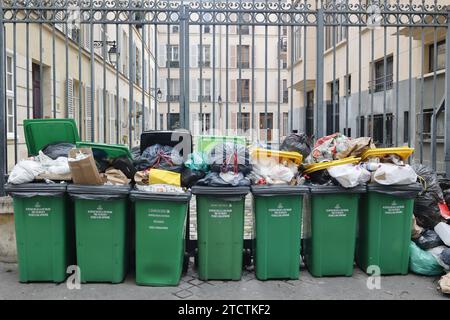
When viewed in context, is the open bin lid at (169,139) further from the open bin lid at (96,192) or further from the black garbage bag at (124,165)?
the open bin lid at (96,192)

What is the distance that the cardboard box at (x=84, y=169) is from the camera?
430 cm

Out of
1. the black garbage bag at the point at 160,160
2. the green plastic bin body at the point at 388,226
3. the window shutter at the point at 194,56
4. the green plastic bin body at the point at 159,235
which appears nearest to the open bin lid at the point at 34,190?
the green plastic bin body at the point at 159,235

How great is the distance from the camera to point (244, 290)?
4406mm

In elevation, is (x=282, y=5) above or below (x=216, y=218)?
above

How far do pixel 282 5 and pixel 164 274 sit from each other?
3695 millimetres

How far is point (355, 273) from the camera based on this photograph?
4.87m

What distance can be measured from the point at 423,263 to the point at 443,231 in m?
0.46

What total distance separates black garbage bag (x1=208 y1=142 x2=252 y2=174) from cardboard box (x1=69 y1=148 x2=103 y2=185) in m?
1.15

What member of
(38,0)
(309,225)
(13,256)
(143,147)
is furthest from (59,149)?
(309,225)

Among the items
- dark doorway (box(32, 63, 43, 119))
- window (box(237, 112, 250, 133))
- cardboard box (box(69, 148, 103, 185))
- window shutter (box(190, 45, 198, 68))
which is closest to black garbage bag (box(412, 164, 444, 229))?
window (box(237, 112, 250, 133))

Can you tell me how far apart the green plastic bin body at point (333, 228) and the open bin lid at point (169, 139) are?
1.50 metres

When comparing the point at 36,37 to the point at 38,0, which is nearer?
the point at 38,0
